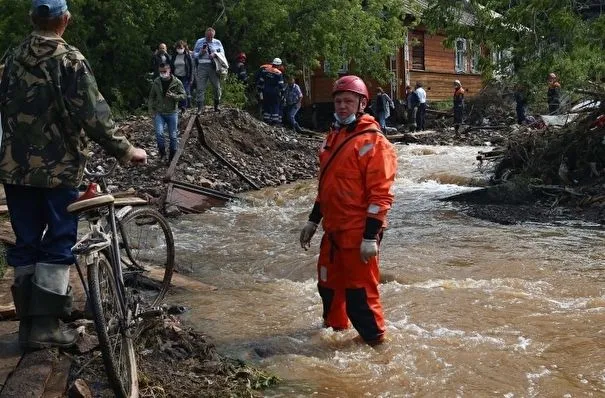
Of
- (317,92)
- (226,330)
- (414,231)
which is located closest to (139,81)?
(317,92)

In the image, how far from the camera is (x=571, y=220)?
439 inches

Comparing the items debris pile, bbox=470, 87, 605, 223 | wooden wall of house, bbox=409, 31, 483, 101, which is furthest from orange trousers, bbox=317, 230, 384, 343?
wooden wall of house, bbox=409, 31, 483, 101

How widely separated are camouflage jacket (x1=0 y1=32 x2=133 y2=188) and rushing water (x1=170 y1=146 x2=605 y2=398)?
6.10 ft

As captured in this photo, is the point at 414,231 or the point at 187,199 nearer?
the point at 414,231

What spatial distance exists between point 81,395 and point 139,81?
22755mm

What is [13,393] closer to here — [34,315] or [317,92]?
[34,315]

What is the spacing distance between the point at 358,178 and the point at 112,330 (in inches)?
76.5

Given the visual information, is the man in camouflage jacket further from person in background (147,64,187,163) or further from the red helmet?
person in background (147,64,187,163)

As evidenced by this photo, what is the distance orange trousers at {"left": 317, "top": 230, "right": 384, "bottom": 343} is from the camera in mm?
4965

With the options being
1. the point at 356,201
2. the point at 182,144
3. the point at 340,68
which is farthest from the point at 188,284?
the point at 340,68

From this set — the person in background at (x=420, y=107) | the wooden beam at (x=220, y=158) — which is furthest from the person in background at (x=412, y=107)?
the wooden beam at (x=220, y=158)

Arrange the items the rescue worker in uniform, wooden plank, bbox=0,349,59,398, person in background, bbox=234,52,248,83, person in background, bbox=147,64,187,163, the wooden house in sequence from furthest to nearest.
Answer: the wooden house → person in background, bbox=234,52,248,83 → the rescue worker in uniform → person in background, bbox=147,64,187,163 → wooden plank, bbox=0,349,59,398

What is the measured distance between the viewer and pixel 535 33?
12469mm

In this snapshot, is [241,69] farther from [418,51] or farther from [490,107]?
[418,51]
